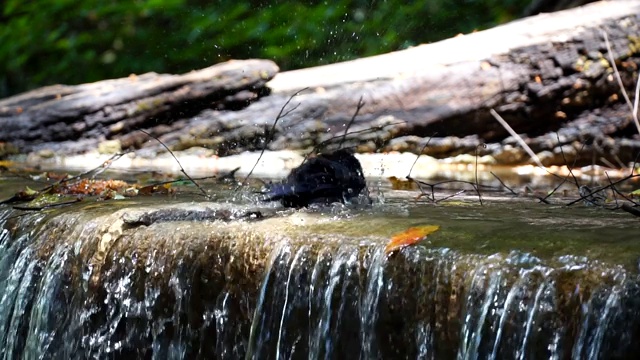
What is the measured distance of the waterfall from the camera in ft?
7.29

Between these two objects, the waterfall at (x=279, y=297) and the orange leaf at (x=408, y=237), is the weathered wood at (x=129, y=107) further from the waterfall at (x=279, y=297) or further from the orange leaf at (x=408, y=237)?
the orange leaf at (x=408, y=237)

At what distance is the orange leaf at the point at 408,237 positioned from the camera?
2.63 metres

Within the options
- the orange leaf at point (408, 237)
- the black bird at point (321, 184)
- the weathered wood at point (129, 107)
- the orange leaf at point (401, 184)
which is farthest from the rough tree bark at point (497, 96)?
the orange leaf at point (408, 237)

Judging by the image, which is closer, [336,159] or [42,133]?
[336,159]

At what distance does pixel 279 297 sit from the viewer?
283cm

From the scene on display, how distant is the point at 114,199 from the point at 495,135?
13.7 ft

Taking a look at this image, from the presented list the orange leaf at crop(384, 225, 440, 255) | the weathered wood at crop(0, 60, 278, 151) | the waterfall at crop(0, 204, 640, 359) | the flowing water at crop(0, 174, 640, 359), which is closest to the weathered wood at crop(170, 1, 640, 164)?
the weathered wood at crop(0, 60, 278, 151)

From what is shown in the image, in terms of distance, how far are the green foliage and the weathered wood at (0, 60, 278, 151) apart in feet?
13.8

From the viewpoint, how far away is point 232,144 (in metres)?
8.11

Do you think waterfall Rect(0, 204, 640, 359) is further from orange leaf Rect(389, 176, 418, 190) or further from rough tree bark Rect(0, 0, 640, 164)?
rough tree bark Rect(0, 0, 640, 164)

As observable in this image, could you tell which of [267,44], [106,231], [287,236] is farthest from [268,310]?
[267,44]

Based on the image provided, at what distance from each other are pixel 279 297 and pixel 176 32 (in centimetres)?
1026

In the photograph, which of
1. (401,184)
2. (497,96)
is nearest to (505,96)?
(497,96)

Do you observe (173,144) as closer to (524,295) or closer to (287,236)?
(287,236)
